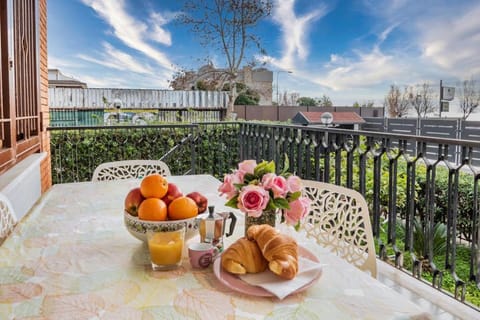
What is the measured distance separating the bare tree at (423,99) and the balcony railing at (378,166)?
20.1ft

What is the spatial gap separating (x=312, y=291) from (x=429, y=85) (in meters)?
11.4

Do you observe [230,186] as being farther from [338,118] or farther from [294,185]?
[338,118]

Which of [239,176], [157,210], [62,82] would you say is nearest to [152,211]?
[157,210]

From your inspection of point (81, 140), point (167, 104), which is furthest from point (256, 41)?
point (81, 140)

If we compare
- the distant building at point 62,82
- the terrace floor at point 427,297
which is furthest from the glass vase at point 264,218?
the distant building at point 62,82

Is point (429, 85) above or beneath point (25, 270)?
above

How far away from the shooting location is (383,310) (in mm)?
742

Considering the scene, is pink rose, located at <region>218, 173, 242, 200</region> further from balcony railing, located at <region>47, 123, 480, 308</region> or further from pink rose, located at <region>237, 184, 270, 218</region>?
balcony railing, located at <region>47, 123, 480, 308</region>

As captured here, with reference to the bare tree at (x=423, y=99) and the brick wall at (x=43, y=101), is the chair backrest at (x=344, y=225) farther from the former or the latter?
the bare tree at (x=423, y=99)

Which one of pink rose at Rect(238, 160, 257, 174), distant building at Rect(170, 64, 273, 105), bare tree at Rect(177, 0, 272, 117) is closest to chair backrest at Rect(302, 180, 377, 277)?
pink rose at Rect(238, 160, 257, 174)

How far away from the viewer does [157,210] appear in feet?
3.45

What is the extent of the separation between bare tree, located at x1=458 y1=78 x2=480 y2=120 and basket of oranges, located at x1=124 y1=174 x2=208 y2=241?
31.8ft

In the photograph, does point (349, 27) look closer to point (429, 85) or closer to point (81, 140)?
point (429, 85)

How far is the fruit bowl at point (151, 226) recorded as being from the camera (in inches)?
41.0
